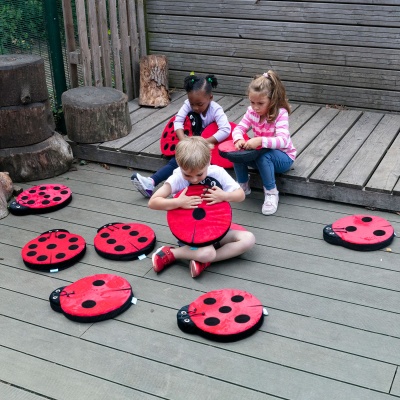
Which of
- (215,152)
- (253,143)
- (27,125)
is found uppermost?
(253,143)

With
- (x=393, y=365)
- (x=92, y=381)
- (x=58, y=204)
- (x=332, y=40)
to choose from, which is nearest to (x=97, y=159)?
(x=58, y=204)

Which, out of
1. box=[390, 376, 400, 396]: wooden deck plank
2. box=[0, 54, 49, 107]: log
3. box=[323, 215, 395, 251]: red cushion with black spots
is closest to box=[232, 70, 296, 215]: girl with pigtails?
box=[323, 215, 395, 251]: red cushion with black spots

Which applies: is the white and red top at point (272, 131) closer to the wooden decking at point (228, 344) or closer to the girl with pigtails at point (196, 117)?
the girl with pigtails at point (196, 117)

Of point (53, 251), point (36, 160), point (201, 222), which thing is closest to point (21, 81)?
point (36, 160)

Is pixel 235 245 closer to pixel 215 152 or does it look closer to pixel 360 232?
pixel 360 232

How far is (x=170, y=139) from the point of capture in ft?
15.2

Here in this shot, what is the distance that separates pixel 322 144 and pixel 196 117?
3.34 feet

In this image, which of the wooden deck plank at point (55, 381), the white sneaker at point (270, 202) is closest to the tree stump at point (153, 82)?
the white sneaker at point (270, 202)

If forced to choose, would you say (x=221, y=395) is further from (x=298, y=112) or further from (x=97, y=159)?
(x=298, y=112)

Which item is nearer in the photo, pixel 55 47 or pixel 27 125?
pixel 27 125

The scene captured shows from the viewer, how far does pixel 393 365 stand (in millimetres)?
2705

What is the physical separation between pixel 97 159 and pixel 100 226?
3.84 ft

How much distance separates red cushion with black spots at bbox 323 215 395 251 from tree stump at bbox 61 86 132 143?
6.72ft

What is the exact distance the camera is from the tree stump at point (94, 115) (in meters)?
4.95
